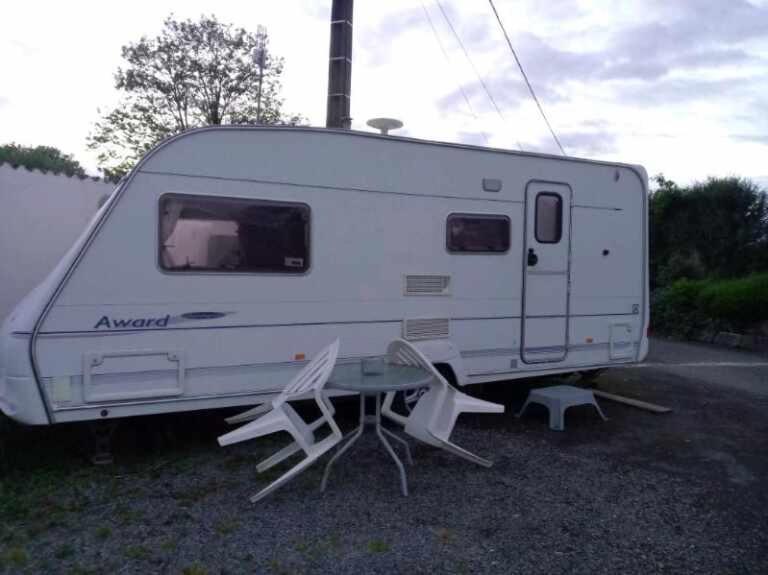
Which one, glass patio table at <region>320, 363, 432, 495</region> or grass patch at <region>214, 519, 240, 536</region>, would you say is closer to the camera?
grass patch at <region>214, 519, 240, 536</region>

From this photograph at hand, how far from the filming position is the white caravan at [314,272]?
4.39m

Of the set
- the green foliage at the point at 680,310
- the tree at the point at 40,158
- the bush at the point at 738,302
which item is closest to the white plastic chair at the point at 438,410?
the bush at the point at 738,302

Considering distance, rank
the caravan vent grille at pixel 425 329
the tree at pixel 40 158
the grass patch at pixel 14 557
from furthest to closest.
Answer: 1. the tree at pixel 40 158
2. the caravan vent grille at pixel 425 329
3. the grass patch at pixel 14 557

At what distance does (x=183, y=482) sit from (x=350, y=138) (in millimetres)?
2996

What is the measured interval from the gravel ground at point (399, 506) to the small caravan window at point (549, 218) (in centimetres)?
188

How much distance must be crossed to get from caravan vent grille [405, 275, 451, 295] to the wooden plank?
2.72 metres

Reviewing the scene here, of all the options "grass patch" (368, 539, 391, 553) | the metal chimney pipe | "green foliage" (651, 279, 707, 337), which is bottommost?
"grass patch" (368, 539, 391, 553)

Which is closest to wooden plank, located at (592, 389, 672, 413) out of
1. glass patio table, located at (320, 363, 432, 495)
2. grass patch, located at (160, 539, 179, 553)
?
glass patio table, located at (320, 363, 432, 495)

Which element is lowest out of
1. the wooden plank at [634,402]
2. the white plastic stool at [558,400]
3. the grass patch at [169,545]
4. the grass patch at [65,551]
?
the grass patch at [65,551]

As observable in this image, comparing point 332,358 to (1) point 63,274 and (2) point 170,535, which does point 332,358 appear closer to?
(2) point 170,535

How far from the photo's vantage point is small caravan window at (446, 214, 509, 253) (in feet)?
18.5

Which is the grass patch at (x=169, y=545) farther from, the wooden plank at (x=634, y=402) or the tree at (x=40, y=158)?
the tree at (x=40, y=158)

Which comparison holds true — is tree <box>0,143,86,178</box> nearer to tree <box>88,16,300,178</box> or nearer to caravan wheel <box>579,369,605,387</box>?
tree <box>88,16,300,178</box>

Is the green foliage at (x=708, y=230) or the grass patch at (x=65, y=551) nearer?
the grass patch at (x=65, y=551)
